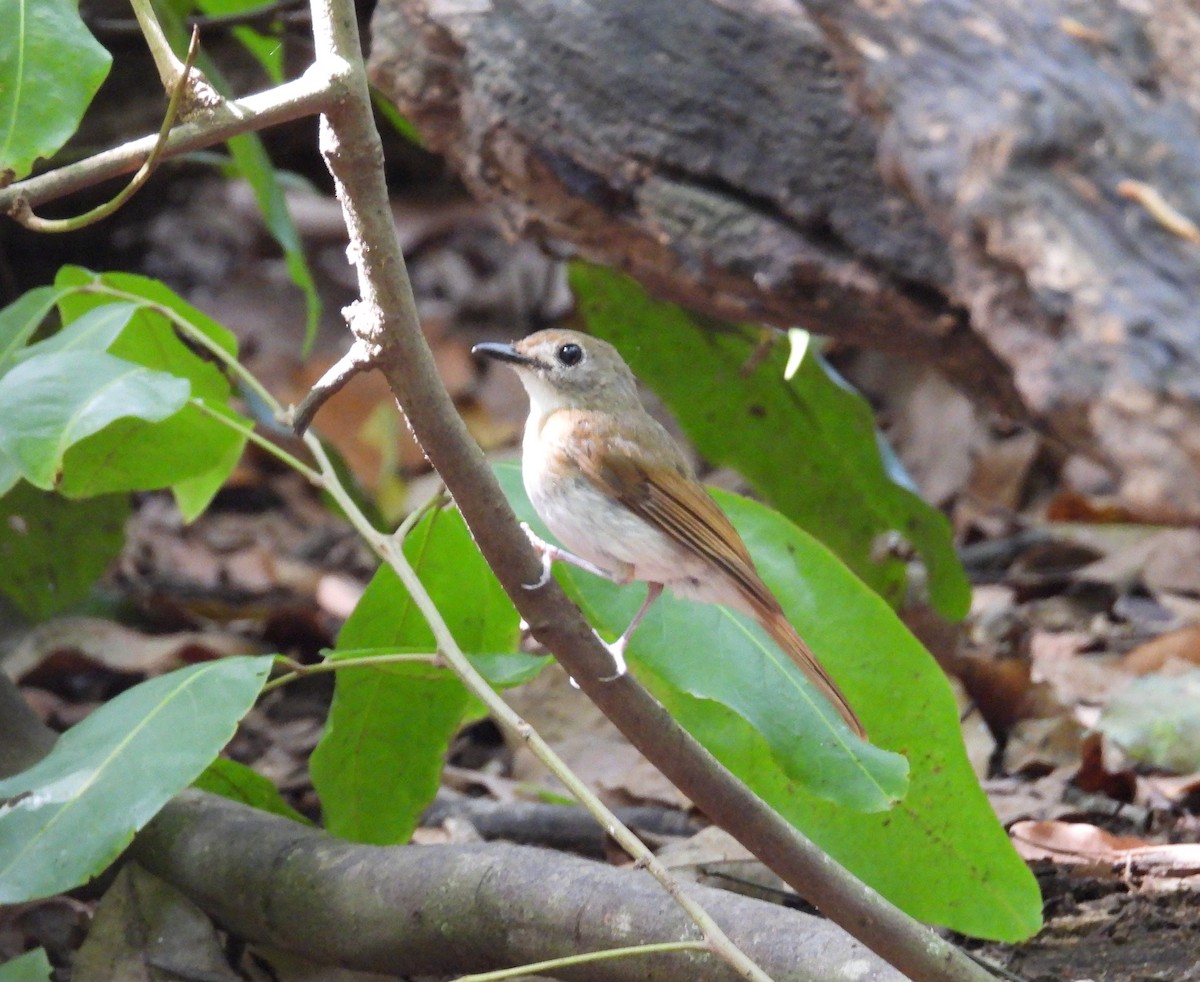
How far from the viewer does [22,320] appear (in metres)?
3.21

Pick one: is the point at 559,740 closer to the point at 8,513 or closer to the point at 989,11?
the point at 8,513

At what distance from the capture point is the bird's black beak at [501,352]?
316cm

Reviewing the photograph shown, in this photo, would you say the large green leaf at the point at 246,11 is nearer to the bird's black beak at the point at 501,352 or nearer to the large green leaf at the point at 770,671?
the bird's black beak at the point at 501,352

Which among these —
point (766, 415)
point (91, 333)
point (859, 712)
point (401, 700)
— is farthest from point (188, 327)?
point (766, 415)

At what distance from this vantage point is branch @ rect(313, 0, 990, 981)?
1.70 m

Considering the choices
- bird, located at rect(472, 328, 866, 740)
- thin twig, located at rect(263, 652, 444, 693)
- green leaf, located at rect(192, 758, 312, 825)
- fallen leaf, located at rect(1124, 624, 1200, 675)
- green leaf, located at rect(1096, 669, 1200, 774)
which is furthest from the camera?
fallen leaf, located at rect(1124, 624, 1200, 675)

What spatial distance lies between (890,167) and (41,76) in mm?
1625

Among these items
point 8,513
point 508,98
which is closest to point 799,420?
point 508,98

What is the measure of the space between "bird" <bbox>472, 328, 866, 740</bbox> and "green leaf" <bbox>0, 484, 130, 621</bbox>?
176 cm

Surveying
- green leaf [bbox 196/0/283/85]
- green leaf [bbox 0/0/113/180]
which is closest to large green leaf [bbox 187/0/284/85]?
green leaf [bbox 196/0/283/85]

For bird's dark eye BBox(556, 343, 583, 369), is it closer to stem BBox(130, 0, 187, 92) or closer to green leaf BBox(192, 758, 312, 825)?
green leaf BBox(192, 758, 312, 825)

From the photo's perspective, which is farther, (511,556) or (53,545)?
(53,545)

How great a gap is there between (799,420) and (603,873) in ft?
6.90

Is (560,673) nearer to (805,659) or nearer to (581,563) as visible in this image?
(581,563)
